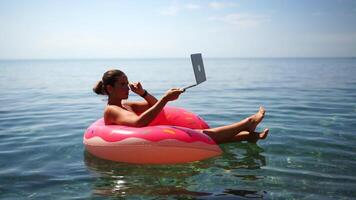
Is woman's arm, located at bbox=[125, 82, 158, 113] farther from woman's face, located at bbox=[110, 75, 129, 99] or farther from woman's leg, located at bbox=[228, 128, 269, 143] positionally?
woman's leg, located at bbox=[228, 128, 269, 143]

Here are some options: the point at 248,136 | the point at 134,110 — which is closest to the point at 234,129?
the point at 248,136

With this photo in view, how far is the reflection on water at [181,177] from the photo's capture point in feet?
13.9

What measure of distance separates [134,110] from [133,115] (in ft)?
2.64

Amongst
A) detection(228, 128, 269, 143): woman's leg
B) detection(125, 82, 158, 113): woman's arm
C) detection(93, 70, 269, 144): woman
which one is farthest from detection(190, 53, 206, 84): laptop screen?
detection(228, 128, 269, 143): woman's leg

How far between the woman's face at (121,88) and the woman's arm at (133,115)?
192mm

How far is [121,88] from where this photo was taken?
17.6ft

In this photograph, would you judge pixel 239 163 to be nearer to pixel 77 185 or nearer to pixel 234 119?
pixel 77 185

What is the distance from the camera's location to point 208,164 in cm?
525

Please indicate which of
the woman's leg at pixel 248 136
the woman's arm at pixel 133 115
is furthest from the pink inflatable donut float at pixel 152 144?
the woman's leg at pixel 248 136

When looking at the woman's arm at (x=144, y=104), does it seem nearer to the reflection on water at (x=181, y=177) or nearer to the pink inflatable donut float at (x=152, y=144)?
the pink inflatable donut float at (x=152, y=144)

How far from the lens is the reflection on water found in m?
4.23

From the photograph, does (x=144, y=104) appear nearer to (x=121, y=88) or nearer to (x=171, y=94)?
(x=121, y=88)

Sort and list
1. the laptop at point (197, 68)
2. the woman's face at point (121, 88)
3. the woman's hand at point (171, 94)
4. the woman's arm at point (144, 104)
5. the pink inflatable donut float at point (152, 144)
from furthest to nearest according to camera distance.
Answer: the woman's arm at point (144, 104)
the woman's face at point (121, 88)
the laptop at point (197, 68)
the pink inflatable donut float at point (152, 144)
the woman's hand at point (171, 94)

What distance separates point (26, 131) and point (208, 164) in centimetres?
450
